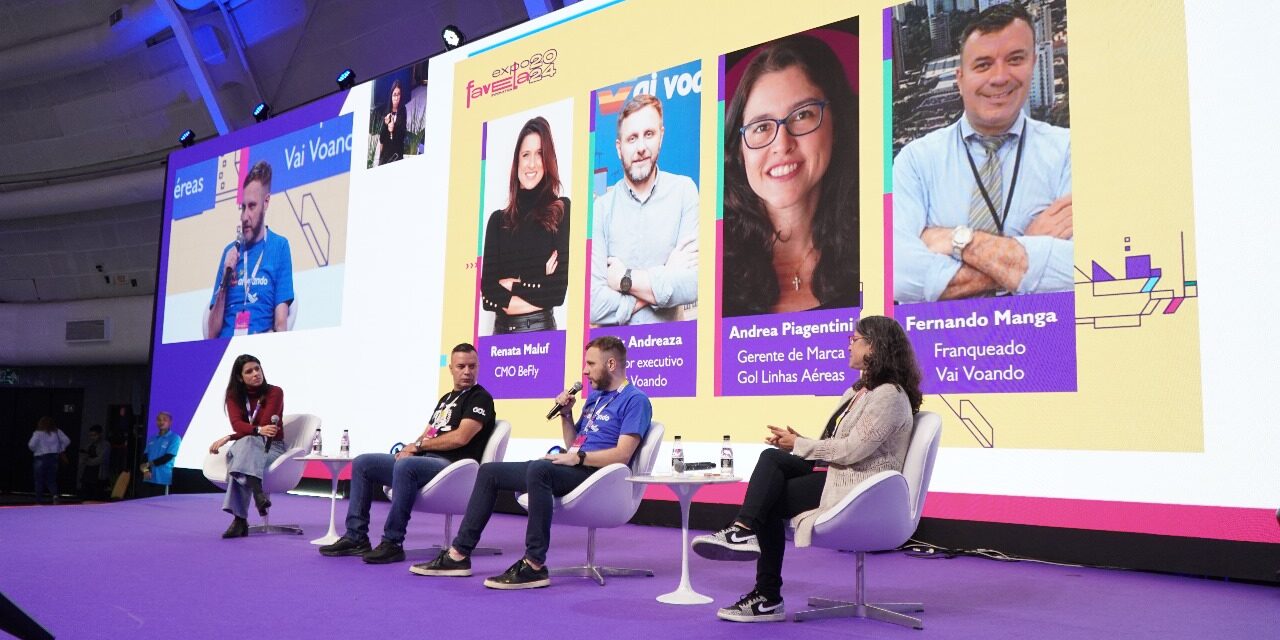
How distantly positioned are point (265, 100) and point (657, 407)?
7.96 m

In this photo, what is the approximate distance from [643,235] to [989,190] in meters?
2.26

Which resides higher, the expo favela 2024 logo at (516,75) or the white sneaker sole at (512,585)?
the expo favela 2024 logo at (516,75)

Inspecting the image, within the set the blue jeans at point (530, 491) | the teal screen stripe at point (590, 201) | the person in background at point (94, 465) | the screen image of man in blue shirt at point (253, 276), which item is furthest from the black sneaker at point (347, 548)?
the person in background at point (94, 465)

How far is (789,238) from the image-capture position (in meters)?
5.62

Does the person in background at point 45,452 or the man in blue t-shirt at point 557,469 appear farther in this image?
the person in background at point 45,452

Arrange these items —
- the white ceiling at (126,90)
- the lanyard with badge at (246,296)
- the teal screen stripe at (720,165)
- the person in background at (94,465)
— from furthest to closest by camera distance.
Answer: the person in background at (94,465) → the white ceiling at (126,90) → the lanyard with badge at (246,296) → the teal screen stripe at (720,165)

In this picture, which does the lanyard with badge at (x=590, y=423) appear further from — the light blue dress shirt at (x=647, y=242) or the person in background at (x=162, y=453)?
the person in background at (x=162, y=453)

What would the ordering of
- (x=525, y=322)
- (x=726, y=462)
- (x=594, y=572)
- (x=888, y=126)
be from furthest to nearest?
(x=525, y=322) < (x=888, y=126) < (x=594, y=572) < (x=726, y=462)

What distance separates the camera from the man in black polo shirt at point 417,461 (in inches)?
172

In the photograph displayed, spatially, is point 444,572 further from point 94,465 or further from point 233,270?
point 94,465

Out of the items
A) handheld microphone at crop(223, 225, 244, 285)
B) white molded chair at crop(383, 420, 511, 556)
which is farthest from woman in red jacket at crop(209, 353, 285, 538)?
handheld microphone at crop(223, 225, 244, 285)

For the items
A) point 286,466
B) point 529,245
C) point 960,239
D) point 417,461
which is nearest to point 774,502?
point 417,461

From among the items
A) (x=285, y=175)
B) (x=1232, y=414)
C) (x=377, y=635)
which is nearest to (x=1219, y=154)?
(x=1232, y=414)

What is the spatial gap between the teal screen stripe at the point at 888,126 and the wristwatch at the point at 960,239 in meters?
0.46
